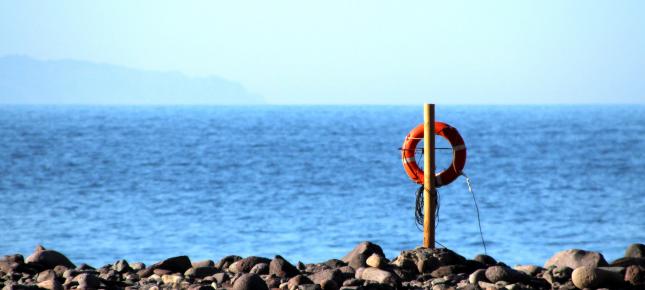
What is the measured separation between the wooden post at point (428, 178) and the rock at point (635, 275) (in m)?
1.84

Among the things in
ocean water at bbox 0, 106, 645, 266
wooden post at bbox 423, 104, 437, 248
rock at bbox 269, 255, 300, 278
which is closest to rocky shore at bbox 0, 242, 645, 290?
rock at bbox 269, 255, 300, 278

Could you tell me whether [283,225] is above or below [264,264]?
below

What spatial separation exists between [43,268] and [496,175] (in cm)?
2537

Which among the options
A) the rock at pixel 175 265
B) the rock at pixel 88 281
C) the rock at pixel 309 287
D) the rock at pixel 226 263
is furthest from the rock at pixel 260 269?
the rock at pixel 88 281

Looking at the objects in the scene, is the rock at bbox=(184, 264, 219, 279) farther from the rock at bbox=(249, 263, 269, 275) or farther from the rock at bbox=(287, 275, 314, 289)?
the rock at bbox=(287, 275, 314, 289)

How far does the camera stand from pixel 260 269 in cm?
824

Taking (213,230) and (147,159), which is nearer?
(213,230)

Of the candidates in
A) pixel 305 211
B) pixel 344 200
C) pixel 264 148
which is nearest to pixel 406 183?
pixel 344 200

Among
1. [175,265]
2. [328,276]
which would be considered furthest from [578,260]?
[175,265]

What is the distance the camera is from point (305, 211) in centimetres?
2117

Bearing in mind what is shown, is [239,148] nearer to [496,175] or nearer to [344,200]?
[496,175]

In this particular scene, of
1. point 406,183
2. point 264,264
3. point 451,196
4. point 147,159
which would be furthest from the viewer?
point 147,159

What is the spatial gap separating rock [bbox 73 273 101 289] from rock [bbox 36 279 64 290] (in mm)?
149

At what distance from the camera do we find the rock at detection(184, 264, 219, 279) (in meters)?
8.16
